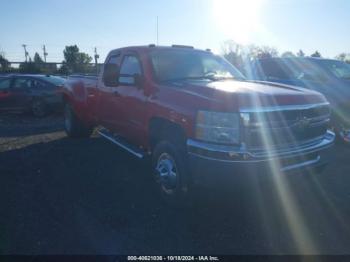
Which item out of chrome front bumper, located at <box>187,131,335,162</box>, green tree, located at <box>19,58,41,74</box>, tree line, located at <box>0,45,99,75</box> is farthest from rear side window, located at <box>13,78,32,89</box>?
green tree, located at <box>19,58,41,74</box>

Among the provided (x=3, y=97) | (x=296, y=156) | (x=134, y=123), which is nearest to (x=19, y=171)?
(x=134, y=123)

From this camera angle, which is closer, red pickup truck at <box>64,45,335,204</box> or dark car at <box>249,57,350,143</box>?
red pickup truck at <box>64,45,335,204</box>

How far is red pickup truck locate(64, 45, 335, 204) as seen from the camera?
12.7 feet

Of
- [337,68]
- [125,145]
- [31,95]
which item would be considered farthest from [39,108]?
[337,68]

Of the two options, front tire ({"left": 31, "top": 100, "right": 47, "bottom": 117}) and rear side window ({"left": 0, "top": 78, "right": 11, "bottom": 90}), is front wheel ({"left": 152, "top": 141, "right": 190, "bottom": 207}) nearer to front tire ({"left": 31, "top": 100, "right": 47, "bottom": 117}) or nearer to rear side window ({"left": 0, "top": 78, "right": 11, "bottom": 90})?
front tire ({"left": 31, "top": 100, "right": 47, "bottom": 117})

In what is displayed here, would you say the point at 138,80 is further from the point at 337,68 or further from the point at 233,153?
the point at 337,68

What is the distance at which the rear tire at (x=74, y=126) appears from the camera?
8.40m

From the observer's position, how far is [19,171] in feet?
20.1

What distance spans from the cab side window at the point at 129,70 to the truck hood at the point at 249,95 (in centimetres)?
98

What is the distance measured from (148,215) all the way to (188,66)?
2.31 meters

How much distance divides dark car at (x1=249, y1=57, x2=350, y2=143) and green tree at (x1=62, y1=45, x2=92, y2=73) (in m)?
29.4

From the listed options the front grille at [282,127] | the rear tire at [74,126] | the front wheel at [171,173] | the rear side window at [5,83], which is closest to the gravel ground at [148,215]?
the front wheel at [171,173]

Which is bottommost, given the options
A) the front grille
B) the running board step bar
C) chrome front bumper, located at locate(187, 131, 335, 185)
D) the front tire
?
the front tire

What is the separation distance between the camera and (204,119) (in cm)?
396
